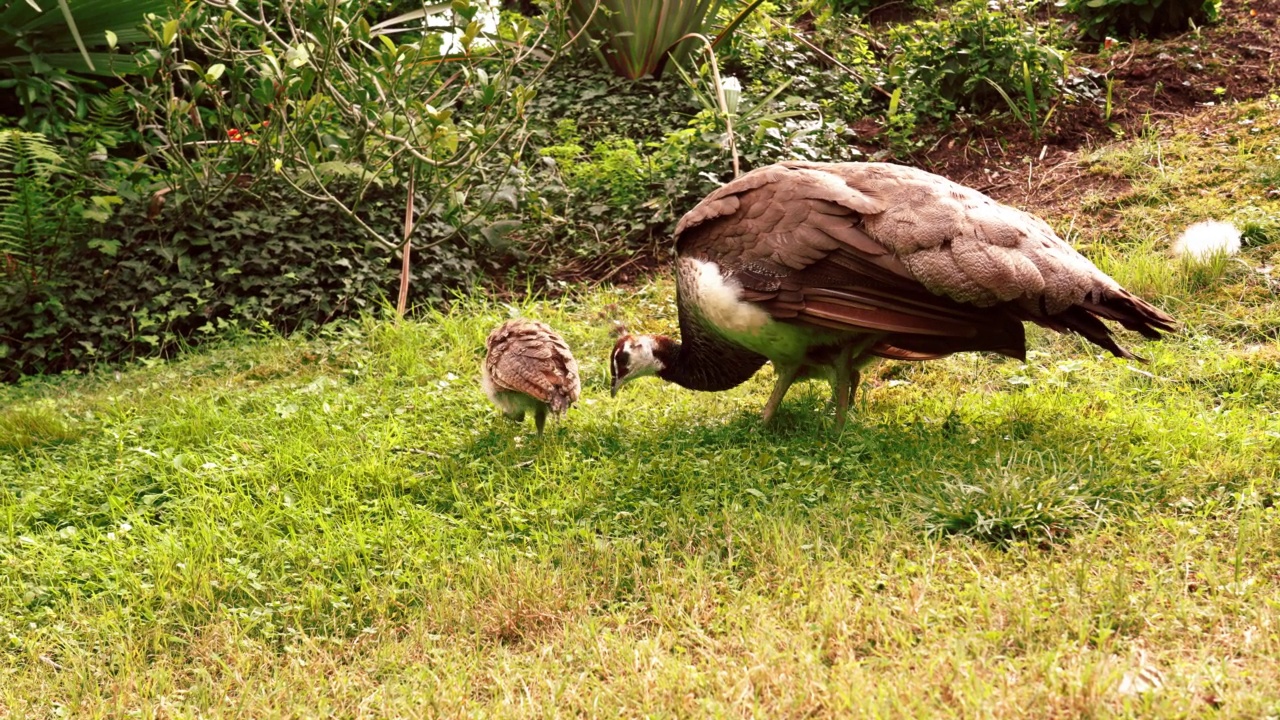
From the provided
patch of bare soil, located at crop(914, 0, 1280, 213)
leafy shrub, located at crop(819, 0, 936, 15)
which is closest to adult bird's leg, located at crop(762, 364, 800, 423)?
patch of bare soil, located at crop(914, 0, 1280, 213)

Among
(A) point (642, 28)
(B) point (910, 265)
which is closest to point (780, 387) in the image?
(B) point (910, 265)

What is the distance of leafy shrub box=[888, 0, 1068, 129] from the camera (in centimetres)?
829

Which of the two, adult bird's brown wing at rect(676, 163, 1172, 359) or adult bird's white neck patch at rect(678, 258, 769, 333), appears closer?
adult bird's brown wing at rect(676, 163, 1172, 359)

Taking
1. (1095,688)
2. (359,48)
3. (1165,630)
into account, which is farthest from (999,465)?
(359,48)

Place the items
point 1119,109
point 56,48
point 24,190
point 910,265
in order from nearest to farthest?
point 910,265, point 24,190, point 56,48, point 1119,109

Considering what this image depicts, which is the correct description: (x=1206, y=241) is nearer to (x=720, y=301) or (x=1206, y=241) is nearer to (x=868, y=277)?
(x=868, y=277)

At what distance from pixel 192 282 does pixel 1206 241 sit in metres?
5.75

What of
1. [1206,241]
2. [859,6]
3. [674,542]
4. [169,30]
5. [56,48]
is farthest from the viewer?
[859,6]

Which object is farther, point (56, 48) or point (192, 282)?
point (56, 48)

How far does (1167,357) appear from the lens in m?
5.41

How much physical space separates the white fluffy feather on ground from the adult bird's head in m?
2.85

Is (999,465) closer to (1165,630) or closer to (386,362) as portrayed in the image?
(1165,630)

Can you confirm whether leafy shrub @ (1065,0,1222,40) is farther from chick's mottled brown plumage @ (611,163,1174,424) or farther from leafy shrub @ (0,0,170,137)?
leafy shrub @ (0,0,170,137)

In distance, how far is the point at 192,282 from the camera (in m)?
7.04
